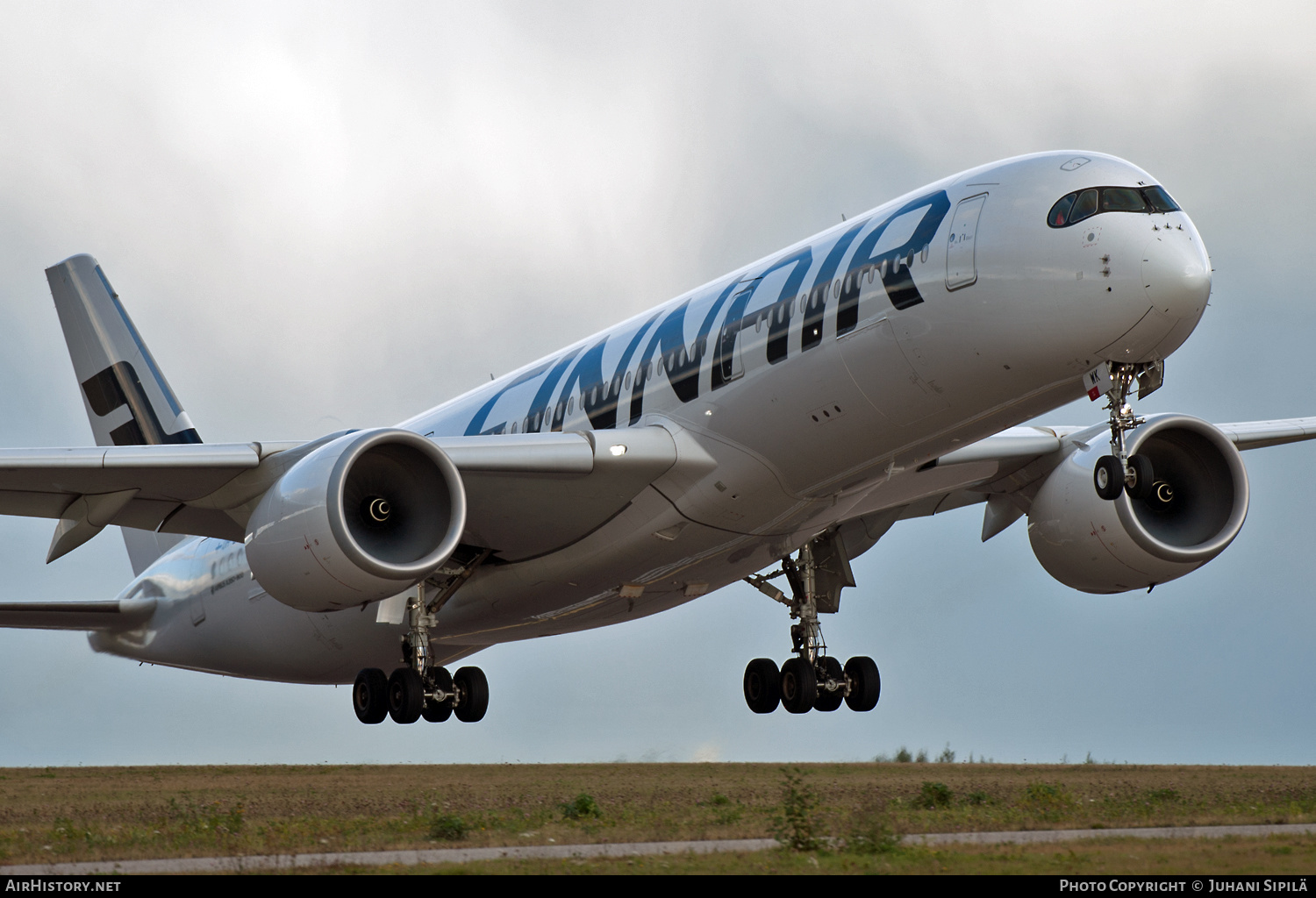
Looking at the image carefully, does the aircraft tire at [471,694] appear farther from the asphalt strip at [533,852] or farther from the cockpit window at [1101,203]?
the cockpit window at [1101,203]

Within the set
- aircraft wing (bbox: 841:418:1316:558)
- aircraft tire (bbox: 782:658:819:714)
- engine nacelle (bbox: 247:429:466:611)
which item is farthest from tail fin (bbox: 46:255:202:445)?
aircraft wing (bbox: 841:418:1316:558)

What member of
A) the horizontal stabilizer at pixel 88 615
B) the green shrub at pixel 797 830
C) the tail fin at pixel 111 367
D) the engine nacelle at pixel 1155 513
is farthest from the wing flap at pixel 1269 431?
the horizontal stabilizer at pixel 88 615

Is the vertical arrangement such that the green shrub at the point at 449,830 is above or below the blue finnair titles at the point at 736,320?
below

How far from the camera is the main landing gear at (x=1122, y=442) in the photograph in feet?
47.3

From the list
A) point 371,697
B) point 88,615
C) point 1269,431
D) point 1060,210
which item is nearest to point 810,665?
point 371,697

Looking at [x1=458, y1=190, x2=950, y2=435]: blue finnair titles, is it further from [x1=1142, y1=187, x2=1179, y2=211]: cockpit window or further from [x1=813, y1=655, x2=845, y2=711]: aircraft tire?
[x1=813, y1=655, x2=845, y2=711]: aircraft tire

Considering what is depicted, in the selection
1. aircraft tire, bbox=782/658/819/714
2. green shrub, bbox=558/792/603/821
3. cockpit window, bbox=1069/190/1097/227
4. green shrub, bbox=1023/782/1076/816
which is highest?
cockpit window, bbox=1069/190/1097/227

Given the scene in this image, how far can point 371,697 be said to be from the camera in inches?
791

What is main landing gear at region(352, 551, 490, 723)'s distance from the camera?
19.3m

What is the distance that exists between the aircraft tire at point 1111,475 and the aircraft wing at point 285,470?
5.21 m

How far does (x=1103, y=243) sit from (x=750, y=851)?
273 inches

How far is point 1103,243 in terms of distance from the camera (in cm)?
1409

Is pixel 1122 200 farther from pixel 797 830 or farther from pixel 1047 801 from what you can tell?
pixel 1047 801

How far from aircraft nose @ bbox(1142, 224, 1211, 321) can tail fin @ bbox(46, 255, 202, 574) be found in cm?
1902
